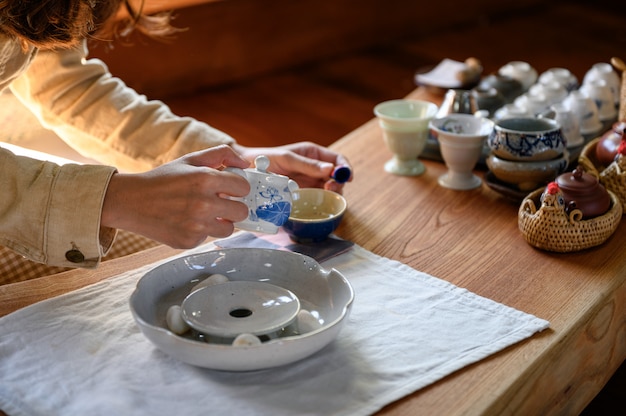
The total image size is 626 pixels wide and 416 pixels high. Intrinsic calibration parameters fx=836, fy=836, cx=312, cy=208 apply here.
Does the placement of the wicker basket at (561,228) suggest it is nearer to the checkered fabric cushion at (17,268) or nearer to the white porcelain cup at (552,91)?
the white porcelain cup at (552,91)

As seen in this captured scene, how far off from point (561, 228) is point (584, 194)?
69 mm

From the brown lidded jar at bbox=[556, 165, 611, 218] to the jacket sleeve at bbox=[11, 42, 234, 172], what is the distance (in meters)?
0.54

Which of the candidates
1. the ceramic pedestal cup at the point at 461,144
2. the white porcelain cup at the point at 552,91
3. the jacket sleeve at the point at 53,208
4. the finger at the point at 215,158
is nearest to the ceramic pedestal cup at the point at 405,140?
the ceramic pedestal cup at the point at 461,144

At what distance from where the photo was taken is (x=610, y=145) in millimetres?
1371

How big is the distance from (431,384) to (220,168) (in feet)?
1.32

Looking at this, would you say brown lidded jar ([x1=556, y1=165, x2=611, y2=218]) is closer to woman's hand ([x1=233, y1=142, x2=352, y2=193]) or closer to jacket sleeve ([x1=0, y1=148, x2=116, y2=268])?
woman's hand ([x1=233, y1=142, x2=352, y2=193])

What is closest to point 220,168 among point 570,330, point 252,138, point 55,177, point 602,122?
point 55,177

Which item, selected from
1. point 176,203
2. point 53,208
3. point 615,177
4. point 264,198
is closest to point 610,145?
point 615,177

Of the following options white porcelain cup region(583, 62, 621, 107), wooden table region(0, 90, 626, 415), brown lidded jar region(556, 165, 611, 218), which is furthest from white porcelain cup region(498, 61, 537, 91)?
brown lidded jar region(556, 165, 611, 218)

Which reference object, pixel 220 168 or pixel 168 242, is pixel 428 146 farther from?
pixel 168 242

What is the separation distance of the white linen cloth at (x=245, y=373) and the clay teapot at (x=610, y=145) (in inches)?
18.2

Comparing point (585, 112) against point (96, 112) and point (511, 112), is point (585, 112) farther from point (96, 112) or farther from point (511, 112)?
point (96, 112)

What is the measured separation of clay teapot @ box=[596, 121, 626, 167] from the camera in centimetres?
135

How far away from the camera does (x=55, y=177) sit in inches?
38.3
